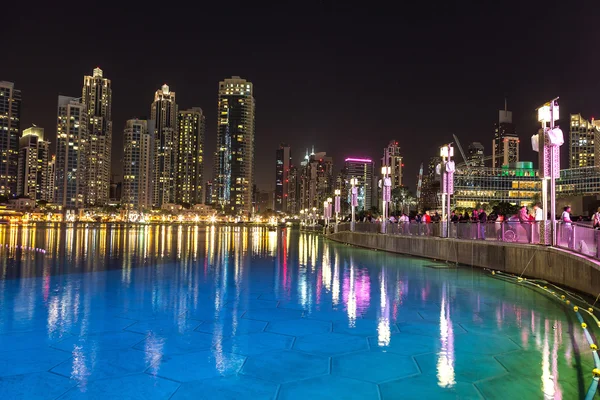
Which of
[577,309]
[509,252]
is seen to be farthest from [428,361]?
[509,252]

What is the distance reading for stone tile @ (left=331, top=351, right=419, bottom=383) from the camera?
4940 millimetres

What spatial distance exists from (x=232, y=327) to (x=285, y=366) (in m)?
2.06

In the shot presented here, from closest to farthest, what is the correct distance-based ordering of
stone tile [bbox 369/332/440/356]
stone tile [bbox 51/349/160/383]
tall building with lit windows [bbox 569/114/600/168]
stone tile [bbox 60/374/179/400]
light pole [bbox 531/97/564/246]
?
stone tile [bbox 60/374/179/400] < stone tile [bbox 51/349/160/383] < stone tile [bbox 369/332/440/356] < light pole [bbox 531/97/564/246] < tall building with lit windows [bbox 569/114/600/168]

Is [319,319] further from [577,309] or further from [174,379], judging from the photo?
[577,309]

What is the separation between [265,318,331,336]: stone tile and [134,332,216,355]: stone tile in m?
1.04

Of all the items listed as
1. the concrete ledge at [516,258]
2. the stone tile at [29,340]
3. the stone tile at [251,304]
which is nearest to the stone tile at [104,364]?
the stone tile at [29,340]

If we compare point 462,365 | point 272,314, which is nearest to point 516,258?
point 272,314

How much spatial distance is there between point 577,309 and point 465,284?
3.96 m

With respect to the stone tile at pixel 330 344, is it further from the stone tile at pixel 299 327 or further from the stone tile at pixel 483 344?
the stone tile at pixel 483 344

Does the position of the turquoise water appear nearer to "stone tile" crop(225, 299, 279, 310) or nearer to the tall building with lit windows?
"stone tile" crop(225, 299, 279, 310)

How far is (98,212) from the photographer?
194 metres

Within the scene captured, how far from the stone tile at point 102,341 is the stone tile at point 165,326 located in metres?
0.26

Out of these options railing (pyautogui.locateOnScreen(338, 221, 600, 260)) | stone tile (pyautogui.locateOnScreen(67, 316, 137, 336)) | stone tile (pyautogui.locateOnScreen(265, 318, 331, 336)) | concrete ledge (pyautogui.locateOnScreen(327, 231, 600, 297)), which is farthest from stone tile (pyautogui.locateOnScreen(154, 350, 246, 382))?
railing (pyautogui.locateOnScreen(338, 221, 600, 260))

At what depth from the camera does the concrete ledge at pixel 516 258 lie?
10.4 meters
